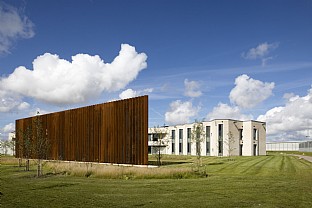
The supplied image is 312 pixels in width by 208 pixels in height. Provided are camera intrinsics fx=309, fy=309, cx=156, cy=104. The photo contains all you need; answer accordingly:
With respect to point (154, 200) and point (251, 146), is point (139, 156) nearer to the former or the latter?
point (154, 200)

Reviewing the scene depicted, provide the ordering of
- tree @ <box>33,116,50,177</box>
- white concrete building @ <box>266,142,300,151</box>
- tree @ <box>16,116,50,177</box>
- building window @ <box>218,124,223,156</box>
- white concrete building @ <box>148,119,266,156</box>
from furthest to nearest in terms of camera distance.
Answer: white concrete building @ <box>266,142,300,151</box> → building window @ <box>218,124,223,156</box> → white concrete building @ <box>148,119,266,156</box> → tree @ <box>16,116,50,177</box> → tree @ <box>33,116,50,177</box>

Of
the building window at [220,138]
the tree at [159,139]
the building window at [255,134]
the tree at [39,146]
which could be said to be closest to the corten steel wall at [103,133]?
the tree at [159,139]

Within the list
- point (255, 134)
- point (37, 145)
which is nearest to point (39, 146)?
point (37, 145)

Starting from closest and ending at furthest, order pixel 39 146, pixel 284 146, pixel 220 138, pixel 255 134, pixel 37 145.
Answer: pixel 37 145 < pixel 39 146 < pixel 220 138 < pixel 255 134 < pixel 284 146

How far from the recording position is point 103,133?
36500 mm

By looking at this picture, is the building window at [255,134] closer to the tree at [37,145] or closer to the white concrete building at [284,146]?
the tree at [37,145]

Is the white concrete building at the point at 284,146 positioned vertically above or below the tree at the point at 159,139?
below

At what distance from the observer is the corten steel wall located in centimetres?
3170

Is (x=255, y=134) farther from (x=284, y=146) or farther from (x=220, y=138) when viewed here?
(x=284, y=146)

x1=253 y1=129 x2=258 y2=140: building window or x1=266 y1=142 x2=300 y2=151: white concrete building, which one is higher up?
x1=253 y1=129 x2=258 y2=140: building window

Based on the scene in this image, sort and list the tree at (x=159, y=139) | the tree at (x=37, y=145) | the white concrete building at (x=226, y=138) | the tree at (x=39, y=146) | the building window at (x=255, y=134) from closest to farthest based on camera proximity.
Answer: the tree at (x=39, y=146)
the tree at (x=37, y=145)
the tree at (x=159, y=139)
the white concrete building at (x=226, y=138)
the building window at (x=255, y=134)

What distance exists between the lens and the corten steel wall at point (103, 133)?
3170 cm

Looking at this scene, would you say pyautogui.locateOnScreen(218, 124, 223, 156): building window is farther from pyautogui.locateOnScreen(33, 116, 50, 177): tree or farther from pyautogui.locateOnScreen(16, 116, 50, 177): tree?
pyautogui.locateOnScreen(33, 116, 50, 177): tree

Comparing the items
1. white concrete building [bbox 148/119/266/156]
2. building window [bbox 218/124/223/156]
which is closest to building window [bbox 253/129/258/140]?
white concrete building [bbox 148/119/266/156]
